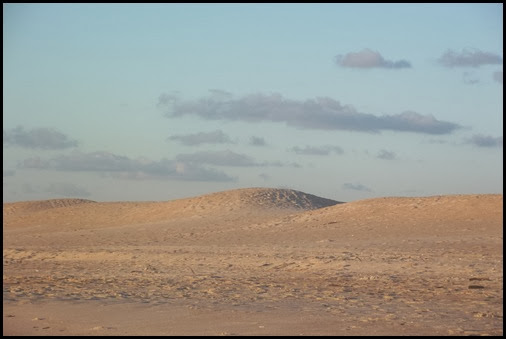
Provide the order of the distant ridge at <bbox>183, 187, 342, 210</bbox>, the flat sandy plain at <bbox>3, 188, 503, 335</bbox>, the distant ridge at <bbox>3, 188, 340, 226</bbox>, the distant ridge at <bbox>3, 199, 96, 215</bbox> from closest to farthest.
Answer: the flat sandy plain at <bbox>3, 188, 503, 335</bbox>, the distant ridge at <bbox>3, 188, 340, 226</bbox>, the distant ridge at <bbox>183, 187, 342, 210</bbox>, the distant ridge at <bbox>3, 199, 96, 215</bbox>

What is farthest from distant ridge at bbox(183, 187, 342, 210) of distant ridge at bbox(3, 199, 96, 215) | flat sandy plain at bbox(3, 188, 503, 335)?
distant ridge at bbox(3, 199, 96, 215)

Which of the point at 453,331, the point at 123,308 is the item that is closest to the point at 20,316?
the point at 123,308

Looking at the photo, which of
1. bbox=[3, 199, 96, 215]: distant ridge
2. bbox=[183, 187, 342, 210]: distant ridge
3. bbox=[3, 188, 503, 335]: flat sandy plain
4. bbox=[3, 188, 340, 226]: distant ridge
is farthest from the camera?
bbox=[3, 199, 96, 215]: distant ridge

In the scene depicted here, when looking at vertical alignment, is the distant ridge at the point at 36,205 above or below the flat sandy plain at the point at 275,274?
above

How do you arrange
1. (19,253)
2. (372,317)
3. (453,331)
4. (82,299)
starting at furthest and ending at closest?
(19,253), (82,299), (372,317), (453,331)

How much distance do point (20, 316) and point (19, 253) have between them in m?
16.8

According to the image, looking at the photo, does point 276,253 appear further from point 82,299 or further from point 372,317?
point 372,317

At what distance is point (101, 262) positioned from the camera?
23.7 m

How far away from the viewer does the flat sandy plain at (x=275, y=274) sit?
38.5 ft

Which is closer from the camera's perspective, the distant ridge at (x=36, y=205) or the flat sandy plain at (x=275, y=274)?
the flat sandy plain at (x=275, y=274)

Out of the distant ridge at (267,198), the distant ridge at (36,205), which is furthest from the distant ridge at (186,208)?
the distant ridge at (36,205)

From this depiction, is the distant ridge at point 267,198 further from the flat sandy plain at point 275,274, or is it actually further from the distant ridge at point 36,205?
the distant ridge at point 36,205

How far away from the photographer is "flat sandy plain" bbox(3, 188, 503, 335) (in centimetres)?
1175

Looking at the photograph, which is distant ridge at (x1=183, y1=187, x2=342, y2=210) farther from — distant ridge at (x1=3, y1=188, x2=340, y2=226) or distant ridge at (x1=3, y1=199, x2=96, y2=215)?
distant ridge at (x1=3, y1=199, x2=96, y2=215)
